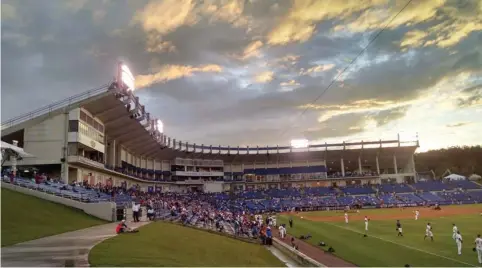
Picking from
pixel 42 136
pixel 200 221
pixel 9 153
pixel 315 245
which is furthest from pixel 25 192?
pixel 315 245

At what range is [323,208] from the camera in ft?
259

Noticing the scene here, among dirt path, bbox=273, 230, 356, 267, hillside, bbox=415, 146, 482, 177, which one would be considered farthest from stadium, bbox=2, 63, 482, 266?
hillside, bbox=415, 146, 482, 177

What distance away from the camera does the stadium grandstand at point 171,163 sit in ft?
154

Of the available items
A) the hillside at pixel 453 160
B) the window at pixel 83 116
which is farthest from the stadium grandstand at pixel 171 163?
the hillside at pixel 453 160

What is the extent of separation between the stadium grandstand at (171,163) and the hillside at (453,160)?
5055 centimetres

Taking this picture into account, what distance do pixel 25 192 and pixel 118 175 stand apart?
31.5 metres

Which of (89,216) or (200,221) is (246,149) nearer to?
(200,221)

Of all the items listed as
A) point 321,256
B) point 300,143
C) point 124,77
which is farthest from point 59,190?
point 300,143

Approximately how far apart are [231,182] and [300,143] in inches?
852

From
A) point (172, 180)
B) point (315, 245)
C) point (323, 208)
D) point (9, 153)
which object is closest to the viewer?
point (315, 245)

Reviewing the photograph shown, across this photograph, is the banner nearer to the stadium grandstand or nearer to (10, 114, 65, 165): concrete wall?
the stadium grandstand

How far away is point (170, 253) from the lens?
1962cm

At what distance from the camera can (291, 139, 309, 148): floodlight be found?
107m

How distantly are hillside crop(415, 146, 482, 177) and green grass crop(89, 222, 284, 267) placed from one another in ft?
475
